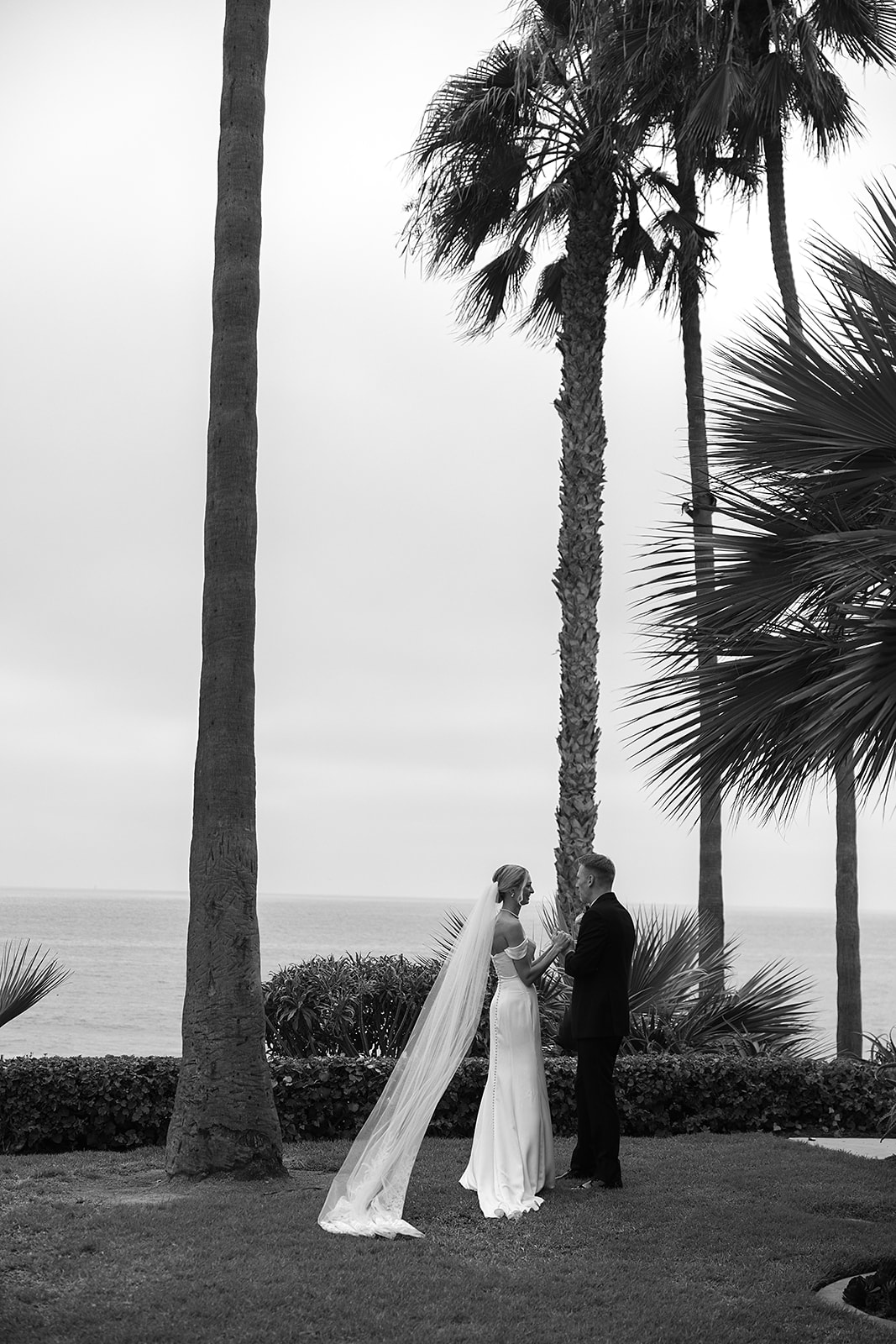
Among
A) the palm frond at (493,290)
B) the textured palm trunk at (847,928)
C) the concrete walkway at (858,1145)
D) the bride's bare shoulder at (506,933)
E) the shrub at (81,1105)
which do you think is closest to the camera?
the bride's bare shoulder at (506,933)

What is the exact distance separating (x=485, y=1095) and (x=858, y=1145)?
4012 mm

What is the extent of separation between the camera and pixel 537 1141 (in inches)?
323

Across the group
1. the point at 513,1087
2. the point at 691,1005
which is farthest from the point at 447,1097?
the point at 691,1005

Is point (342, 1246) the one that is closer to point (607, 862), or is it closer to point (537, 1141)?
point (537, 1141)

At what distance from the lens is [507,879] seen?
8.61 m

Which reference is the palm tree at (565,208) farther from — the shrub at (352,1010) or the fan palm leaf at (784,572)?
the fan palm leaf at (784,572)

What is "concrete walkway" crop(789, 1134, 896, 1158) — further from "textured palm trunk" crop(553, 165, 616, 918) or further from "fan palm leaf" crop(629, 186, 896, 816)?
"fan palm leaf" crop(629, 186, 896, 816)

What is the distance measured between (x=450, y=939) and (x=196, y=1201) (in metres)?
6.91

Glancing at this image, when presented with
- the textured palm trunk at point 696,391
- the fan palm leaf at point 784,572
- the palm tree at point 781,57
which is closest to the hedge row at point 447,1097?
the textured palm trunk at point 696,391

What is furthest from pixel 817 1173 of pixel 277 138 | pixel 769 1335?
pixel 277 138

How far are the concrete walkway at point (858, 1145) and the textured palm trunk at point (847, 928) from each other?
15.1 feet

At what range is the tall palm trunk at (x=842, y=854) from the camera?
15.7 m

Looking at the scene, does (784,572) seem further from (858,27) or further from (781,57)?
(858,27)

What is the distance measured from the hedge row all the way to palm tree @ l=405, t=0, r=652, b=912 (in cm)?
307
